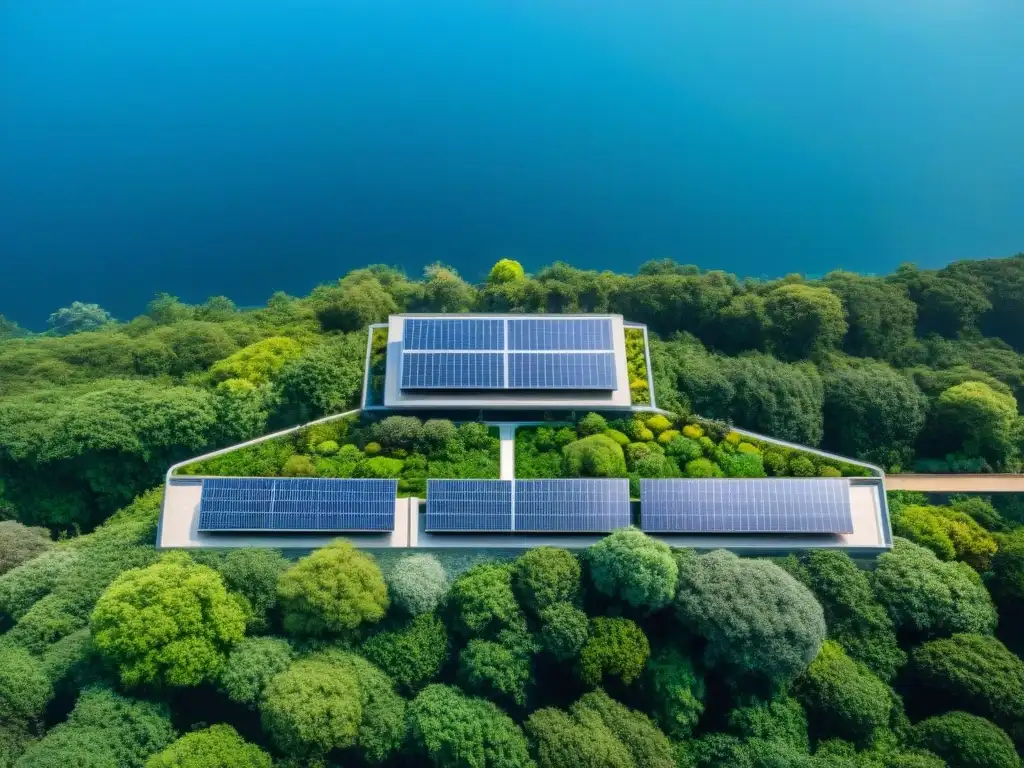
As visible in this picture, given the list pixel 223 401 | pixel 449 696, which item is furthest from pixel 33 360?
pixel 449 696

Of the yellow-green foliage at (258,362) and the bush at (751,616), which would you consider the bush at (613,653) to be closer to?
the bush at (751,616)

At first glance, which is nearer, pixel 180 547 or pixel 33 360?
pixel 180 547

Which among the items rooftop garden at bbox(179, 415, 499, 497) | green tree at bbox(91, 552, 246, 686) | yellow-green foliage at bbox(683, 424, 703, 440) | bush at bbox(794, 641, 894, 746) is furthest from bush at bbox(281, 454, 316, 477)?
bush at bbox(794, 641, 894, 746)

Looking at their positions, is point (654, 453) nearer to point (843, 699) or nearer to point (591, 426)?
point (591, 426)

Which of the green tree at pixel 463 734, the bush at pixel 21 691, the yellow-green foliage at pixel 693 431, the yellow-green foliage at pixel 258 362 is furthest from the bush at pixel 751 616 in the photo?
the yellow-green foliage at pixel 258 362

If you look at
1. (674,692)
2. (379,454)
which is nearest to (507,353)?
(379,454)

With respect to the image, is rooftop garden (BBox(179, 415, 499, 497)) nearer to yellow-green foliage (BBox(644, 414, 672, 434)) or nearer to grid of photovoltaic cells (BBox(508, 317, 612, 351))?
grid of photovoltaic cells (BBox(508, 317, 612, 351))

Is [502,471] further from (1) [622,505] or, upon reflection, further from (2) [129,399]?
(2) [129,399]
